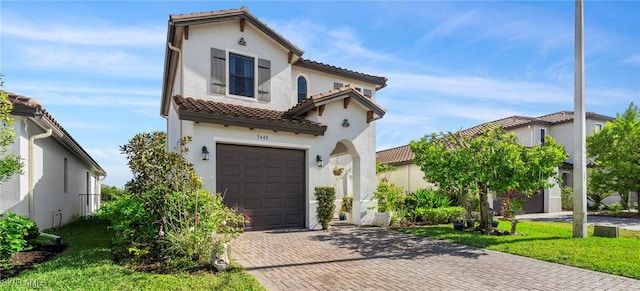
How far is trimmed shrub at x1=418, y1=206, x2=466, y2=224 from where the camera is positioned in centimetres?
1551

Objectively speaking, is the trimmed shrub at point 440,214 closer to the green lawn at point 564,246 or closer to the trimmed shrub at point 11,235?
the green lawn at point 564,246

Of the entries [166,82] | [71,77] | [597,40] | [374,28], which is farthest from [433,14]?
[166,82]

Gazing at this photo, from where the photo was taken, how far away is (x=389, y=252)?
9203mm

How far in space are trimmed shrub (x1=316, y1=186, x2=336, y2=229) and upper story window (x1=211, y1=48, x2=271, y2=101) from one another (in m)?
4.73

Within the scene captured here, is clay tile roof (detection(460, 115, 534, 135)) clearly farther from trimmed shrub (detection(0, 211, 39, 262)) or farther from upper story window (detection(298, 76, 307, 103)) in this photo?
trimmed shrub (detection(0, 211, 39, 262))

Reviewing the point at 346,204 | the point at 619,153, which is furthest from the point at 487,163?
Result: the point at 619,153

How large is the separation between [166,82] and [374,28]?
1162 centimetres

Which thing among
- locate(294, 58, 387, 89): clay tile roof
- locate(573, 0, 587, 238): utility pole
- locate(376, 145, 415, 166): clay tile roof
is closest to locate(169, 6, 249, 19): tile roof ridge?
locate(294, 58, 387, 89): clay tile roof

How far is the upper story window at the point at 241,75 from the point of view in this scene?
14211mm

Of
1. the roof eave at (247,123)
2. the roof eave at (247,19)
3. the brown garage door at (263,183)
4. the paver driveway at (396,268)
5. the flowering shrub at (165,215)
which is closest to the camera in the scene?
the paver driveway at (396,268)

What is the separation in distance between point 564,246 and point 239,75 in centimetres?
1265

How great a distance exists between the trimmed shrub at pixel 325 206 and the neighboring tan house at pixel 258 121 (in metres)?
0.27

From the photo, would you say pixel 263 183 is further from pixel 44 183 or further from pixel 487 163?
pixel 487 163

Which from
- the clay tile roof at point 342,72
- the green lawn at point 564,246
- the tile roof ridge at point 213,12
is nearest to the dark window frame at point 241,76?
the tile roof ridge at point 213,12
